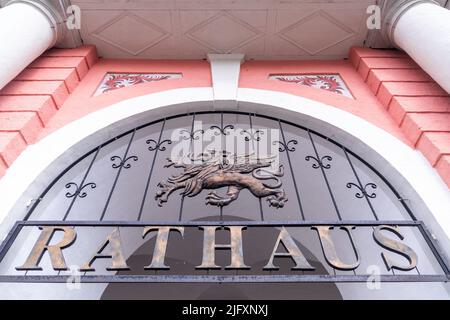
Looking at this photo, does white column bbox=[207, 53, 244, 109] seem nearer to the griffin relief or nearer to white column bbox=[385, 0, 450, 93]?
the griffin relief

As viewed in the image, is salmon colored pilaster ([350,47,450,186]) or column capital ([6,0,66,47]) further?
column capital ([6,0,66,47])

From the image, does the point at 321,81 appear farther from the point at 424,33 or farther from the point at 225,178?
the point at 225,178

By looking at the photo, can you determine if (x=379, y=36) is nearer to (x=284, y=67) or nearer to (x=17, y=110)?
(x=284, y=67)

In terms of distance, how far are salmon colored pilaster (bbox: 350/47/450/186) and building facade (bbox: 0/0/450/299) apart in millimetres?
19

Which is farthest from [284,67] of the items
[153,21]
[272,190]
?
[272,190]

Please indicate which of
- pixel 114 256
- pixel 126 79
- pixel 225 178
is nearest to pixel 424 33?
pixel 225 178

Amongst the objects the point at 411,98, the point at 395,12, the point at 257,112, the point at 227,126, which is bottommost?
the point at 227,126

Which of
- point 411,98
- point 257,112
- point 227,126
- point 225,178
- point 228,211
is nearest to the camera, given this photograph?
point 225,178

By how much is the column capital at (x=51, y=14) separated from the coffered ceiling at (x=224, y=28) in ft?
0.79

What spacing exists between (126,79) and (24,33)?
1.18 m

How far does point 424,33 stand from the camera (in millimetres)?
4258

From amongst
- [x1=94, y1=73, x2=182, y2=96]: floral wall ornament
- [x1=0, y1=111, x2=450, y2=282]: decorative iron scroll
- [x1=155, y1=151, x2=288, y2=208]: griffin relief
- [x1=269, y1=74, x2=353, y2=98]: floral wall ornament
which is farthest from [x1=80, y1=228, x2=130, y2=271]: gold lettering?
[x1=269, y1=74, x2=353, y2=98]: floral wall ornament

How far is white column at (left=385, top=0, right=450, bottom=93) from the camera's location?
3930 millimetres
